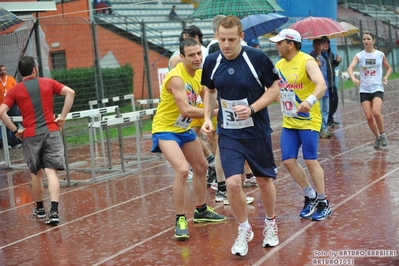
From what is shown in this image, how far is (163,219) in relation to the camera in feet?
27.0

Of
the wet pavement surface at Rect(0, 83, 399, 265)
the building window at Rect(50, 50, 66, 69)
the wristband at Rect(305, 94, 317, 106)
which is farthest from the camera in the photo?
the building window at Rect(50, 50, 66, 69)

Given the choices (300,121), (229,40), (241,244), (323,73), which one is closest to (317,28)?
(323,73)

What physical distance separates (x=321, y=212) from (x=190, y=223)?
4.67ft

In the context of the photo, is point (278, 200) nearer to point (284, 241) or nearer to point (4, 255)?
point (284, 241)

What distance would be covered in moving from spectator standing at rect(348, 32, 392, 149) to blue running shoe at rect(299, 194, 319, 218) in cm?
475

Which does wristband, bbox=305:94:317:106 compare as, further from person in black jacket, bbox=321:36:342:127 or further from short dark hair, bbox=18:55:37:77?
person in black jacket, bbox=321:36:342:127

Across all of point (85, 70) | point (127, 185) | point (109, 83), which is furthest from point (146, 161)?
point (109, 83)

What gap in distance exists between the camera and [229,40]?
20.8ft

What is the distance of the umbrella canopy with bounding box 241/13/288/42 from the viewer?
1297cm

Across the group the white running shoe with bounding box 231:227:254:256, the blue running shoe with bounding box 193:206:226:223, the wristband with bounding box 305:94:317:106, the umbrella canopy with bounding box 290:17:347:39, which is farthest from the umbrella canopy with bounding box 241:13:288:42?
the white running shoe with bounding box 231:227:254:256

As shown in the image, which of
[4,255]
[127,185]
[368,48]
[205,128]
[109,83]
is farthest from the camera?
[109,83]

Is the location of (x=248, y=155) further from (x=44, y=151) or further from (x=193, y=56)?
(x=44, y=151)

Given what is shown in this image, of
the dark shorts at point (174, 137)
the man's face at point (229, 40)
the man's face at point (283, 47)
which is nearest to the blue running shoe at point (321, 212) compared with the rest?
the dark shorts at point (174, 137)

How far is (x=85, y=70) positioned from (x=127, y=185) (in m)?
9.62
